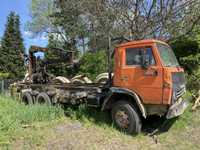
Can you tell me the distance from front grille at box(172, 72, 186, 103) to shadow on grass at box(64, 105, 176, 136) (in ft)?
4.12

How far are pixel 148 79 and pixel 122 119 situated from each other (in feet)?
4.45

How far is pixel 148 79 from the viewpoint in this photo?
7.40 m

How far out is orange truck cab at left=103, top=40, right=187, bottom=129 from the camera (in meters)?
7.21

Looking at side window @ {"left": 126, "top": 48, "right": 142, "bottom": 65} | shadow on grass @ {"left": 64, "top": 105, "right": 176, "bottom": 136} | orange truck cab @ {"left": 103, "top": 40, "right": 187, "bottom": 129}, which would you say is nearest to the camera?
orange truck cab @ {"left": 103, "top": 40, "right": 187, "bottom": 129}

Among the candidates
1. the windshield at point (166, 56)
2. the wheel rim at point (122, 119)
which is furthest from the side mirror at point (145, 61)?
the wheel rim at point (122, 119)

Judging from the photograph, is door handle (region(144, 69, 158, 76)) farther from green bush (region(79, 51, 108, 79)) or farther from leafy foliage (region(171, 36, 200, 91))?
green bush (region(79, 51, 108, 79))

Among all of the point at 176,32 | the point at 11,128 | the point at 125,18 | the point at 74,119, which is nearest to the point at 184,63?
the point at 176,32

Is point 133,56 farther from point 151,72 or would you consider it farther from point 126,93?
point 126,93

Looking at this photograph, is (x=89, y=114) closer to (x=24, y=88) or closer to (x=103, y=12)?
(x=24, y=88)

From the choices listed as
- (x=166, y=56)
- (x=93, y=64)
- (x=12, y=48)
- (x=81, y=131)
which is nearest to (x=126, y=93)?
(x=166, y=56)

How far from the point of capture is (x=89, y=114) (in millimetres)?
9086

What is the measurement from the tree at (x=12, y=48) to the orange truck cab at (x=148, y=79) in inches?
1050

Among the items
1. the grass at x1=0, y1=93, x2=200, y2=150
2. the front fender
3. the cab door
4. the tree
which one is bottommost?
the grass at x1=0, y1=93, x2=200, y2=150

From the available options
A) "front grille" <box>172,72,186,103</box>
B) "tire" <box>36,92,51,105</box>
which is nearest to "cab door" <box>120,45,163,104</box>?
"front grille" <box>172,72,186,103</box>
